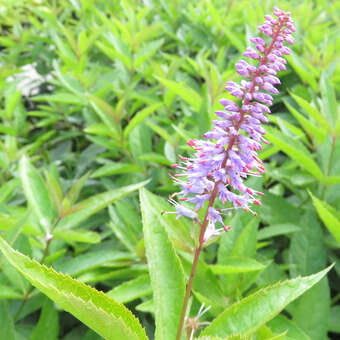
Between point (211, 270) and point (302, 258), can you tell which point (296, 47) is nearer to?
Answer: point (302, 258)

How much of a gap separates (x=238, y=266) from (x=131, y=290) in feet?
1.46

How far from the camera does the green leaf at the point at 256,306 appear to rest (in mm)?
1148

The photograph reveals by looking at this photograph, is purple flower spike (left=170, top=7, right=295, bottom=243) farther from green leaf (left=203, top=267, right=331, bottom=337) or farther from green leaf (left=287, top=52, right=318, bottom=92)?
green leaf (left=287, top=52, right=318, bottom=92)

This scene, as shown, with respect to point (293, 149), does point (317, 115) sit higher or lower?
higher

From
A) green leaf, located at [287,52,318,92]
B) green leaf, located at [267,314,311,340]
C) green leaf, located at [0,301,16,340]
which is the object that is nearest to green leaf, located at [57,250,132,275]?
green leaf, located at [0,301,16,340]

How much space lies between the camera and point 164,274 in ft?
3.84

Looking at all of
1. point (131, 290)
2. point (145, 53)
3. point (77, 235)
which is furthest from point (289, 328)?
point (145, 53)

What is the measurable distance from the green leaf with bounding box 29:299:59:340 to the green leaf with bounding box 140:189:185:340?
70cm

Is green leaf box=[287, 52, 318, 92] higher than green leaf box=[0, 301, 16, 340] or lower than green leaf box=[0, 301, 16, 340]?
higher

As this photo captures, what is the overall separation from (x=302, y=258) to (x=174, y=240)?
79 cm

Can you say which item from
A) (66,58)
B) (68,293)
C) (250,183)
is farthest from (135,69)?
(68,293)

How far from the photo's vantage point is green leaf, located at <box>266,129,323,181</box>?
1.81 metres

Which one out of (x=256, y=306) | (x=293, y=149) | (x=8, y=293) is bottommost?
(x=8, y=293)

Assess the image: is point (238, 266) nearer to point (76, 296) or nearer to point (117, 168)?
point (76, 296)
